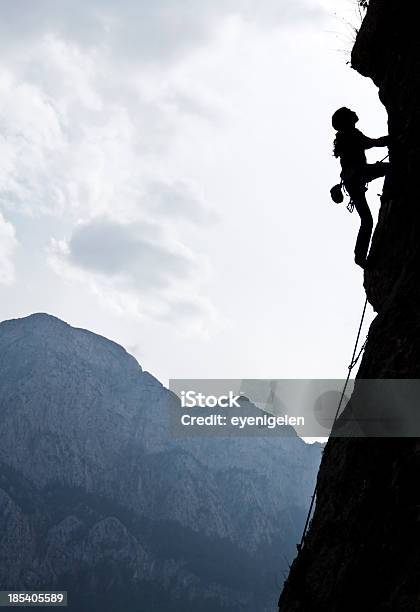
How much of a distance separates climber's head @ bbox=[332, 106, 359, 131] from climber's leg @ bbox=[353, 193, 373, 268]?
1.26 metres

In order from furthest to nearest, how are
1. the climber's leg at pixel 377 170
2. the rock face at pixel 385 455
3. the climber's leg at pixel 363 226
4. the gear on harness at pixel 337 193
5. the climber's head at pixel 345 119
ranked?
the gear on harness at pixel 337 193
the climber's leg at pixel 363 226
the climber's head at pixel 345 119
the climber's leg at pixel 377 170
the rock face at pixel 385 455

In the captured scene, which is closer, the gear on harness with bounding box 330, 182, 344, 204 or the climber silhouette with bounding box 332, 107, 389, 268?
the climber silhouette with bounding box 332, 107, 389, 268

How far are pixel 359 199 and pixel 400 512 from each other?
18.5 ft

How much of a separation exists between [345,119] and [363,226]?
1979mm

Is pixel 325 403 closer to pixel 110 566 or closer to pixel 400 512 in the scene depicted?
pixel 400 512

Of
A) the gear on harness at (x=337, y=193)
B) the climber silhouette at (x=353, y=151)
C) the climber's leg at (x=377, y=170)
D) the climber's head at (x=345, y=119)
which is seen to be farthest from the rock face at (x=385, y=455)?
the gear on harness at (x=337, y=193)

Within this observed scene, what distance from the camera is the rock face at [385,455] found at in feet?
20.2

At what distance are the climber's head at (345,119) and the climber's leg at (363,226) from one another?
4.14 feet

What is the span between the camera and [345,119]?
905 centimetres

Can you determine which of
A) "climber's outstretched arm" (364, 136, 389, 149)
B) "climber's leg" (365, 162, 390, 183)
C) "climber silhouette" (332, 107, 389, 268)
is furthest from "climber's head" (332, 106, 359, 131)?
"climber's leg" (365, 162, 390, 183)

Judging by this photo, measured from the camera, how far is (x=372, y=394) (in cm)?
791

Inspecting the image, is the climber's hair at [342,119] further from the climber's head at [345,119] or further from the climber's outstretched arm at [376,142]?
the climber's outstretched arm at [376,142]

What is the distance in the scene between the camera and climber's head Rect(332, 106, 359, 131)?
9055 mm

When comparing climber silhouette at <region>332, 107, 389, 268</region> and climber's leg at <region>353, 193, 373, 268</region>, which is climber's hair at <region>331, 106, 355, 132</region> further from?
climber's leg at <region>353, 193, 373, 268</region>
